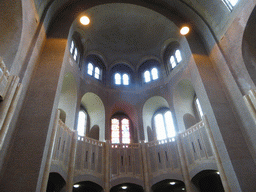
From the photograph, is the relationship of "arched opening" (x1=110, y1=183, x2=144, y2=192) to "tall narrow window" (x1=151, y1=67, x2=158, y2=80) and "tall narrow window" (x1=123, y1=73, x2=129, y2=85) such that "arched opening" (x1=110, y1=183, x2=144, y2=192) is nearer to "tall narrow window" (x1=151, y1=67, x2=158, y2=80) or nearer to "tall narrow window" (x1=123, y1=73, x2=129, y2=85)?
"tall narrow window" (x1=123, y1=73, x2=129, y2=85)

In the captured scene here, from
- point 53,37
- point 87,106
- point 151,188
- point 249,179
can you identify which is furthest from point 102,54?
point 249,179

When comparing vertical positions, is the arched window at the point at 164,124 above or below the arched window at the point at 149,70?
below

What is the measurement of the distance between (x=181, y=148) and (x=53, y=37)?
9.85 metres

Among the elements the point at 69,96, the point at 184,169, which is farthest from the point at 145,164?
the point at 69,96

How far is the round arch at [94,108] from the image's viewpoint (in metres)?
14.5

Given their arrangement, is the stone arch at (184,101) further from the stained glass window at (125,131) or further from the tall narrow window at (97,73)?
the tall narrow window at (97,73)

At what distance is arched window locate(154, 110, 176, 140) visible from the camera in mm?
14759

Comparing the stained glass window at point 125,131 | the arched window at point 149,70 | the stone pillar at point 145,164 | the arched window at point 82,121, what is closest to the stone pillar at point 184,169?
the stone pillar at point 145,164

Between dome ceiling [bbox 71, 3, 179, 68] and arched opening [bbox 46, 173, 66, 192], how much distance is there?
343 inches

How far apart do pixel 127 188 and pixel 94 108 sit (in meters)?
→ 6.17

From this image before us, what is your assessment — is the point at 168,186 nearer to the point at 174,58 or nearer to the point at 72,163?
the point at 72,163

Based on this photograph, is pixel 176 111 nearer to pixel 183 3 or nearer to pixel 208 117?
pixel 208 117

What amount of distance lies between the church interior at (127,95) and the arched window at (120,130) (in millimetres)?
112

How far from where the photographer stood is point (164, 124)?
1542 cm
